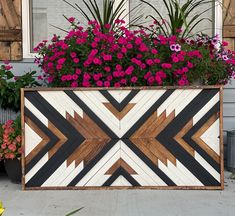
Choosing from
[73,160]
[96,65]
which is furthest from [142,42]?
[73,160]

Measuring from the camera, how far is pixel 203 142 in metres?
4.52

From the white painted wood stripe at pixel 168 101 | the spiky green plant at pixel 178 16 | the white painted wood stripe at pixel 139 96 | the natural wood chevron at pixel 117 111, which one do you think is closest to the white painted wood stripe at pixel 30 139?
the natural wood chevron at pixel 117 111

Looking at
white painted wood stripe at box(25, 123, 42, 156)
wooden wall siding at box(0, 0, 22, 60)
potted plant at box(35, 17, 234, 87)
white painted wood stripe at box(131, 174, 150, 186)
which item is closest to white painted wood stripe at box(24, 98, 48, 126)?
white painted wood stripe at box(25, 123, 42, 156)

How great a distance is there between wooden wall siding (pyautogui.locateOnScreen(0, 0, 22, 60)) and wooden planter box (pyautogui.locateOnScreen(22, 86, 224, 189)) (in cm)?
130

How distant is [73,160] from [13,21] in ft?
6.90

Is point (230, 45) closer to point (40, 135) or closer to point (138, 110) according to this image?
point (138, 110)

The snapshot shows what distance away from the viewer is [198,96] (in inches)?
178

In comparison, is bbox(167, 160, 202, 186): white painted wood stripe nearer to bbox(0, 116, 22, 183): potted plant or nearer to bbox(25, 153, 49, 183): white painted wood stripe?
bbox(25, 153, 49, 183): white painted wood stripe

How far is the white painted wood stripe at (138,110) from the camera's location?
14.8 ft

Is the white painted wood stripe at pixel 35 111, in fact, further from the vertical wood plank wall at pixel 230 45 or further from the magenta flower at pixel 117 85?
the vertical wood plank wall at pixel 230 45

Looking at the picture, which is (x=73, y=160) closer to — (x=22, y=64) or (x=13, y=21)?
(x=22, y=64)

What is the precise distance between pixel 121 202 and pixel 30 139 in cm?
114

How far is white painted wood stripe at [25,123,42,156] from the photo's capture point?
4531 mm

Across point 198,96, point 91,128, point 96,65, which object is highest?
point 96,65
